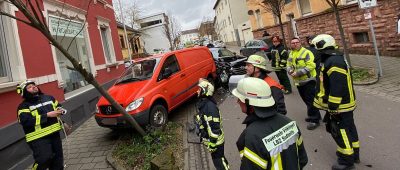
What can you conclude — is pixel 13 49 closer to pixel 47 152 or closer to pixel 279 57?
pixel 47 152

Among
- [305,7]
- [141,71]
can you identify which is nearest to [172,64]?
[141,71]

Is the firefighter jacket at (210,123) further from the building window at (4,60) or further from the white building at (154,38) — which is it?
the white building at (154,38)

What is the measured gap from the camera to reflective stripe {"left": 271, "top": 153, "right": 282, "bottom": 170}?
7.38 ft

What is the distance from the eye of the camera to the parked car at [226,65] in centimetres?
1163

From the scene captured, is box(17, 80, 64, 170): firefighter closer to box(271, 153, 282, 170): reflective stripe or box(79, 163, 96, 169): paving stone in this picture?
box(79, 163, 96, 169): paving stone

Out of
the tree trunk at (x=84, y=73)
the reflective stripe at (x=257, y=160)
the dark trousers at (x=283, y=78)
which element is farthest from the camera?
the dark trousers at (x=283, y=78)

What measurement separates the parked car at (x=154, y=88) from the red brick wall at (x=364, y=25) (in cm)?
756

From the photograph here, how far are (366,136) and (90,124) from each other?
24.5 feet

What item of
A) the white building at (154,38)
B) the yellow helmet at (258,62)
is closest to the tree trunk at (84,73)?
the yellow helmet at (258,62)

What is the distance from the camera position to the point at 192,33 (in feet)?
495

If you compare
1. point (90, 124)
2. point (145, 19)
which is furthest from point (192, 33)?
point (90, 124)

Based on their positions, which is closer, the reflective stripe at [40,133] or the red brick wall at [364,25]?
the reflective stripe at [40,133]

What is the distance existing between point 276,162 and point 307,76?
4.23 metres

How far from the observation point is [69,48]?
1054 centimetres
